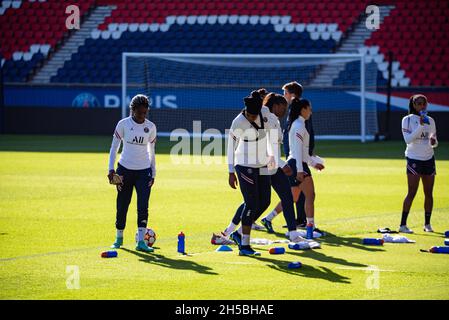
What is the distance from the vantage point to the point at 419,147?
14500 mm

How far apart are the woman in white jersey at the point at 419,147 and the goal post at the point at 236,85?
21.2 meters

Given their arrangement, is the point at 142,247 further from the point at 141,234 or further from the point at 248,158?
the point at 248,158

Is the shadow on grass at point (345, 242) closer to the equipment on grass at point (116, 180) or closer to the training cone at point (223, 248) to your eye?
the training cone at point (223, 248)

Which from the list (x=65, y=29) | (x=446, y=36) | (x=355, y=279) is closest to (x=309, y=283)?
(x=355, y=279)

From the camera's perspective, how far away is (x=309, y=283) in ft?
33.6

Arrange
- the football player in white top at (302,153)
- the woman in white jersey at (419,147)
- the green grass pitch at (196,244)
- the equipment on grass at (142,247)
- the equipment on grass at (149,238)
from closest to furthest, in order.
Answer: the green grass pitch at (196,244), the equipment on grass at (142,247), the equipment on grass at (149,238), the football player in white top at (302,153), the woman in white jersey at (419,147)

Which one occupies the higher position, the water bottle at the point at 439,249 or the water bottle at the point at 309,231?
the water bottle at the point at 309,231

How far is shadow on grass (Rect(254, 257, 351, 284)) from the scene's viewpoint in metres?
10.5

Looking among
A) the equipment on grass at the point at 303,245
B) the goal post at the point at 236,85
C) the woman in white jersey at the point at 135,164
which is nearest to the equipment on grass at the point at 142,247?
the woman in white jersey at the point at 135,164

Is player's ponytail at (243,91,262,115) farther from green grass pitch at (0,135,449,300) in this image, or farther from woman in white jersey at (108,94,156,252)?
green grass pitch at (0,135,449,300)

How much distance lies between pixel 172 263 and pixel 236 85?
86.7ft

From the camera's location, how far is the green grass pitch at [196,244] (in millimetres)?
9953

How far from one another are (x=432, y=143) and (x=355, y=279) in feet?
15.1
